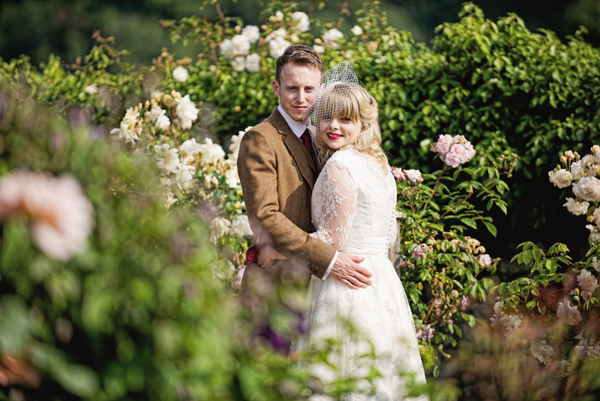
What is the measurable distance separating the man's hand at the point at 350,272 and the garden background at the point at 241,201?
50 centimetres

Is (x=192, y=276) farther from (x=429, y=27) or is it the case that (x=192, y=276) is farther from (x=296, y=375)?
(x=429, y=27)

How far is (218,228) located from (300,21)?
262cm

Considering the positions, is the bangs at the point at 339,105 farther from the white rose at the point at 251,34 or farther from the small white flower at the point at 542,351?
the white rose at the point at 251,34

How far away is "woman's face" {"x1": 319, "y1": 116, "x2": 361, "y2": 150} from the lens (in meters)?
2.77

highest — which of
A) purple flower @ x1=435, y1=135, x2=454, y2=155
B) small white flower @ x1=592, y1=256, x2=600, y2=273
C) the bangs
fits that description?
the bangs

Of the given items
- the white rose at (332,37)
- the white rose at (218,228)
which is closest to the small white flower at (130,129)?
the white rose at (218,228)

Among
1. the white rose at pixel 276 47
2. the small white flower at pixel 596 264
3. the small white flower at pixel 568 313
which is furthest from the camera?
the white rose at pixel 276 47

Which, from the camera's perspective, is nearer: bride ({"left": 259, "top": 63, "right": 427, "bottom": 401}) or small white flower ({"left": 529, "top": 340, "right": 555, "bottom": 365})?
bride ({"left": 259, "top": 63, "right": 427, "bottom": 401})

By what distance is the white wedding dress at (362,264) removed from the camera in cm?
265

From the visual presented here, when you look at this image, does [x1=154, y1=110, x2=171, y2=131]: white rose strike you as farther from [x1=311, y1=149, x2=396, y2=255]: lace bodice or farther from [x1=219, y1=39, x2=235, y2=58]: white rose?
[x1=219, y1=39, x2=235, y2=58]: white rose

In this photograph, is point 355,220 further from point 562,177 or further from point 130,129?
point 130,129

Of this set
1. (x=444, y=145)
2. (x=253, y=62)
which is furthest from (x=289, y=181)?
(x=253, y=62)

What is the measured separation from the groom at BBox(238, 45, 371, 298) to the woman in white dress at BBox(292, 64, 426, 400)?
0.08 metres

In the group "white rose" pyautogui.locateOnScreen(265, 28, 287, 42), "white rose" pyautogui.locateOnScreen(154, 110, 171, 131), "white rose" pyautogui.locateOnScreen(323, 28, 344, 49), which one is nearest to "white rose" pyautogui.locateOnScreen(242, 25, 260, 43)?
"white rose" pyautogui.locateOnScreen(265, 28, 287, 42)
